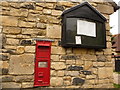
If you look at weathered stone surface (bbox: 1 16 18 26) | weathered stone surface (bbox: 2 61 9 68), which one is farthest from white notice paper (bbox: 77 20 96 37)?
weathered stone surface (bbox: 2 61 9 68)

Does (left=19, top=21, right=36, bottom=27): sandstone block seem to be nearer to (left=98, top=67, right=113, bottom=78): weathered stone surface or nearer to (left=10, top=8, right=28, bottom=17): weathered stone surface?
(left=10, top=8, right=28, bottom=17): weathered stone surface

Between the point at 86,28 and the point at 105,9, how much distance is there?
91cm

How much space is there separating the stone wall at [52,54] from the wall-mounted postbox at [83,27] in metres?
0.19

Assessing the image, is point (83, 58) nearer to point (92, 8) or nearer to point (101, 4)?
point (92, 8)

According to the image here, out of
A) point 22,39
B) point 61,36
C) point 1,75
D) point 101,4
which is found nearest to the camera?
point 1,75

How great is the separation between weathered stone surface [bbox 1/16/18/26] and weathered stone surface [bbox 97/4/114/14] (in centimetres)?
212

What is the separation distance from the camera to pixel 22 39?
3082 mm

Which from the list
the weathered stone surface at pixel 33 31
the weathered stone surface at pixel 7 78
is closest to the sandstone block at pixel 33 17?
the weathered stone surface at pixel 33 31

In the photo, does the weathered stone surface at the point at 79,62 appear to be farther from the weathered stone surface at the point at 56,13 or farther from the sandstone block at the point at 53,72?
the weathered stone surface at the point at 56,13

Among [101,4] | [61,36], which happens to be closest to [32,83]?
[61,36]

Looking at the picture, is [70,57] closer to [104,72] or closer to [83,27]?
[83,27]

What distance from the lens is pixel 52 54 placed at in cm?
323

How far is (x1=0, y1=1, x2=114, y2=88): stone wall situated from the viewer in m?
2.97

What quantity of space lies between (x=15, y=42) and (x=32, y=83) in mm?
936
